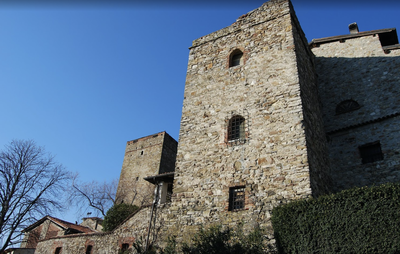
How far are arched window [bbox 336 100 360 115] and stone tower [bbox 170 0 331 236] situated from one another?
2387 millimetres

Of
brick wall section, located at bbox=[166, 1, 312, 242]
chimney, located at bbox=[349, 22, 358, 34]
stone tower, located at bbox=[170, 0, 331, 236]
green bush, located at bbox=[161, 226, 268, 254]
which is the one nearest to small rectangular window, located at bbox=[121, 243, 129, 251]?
brick wall section, located at bbox=[166, 1, 312, 242]

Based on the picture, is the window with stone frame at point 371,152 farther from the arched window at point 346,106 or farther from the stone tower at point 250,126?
the arched window at point 346,106

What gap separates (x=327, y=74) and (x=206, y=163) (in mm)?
8898

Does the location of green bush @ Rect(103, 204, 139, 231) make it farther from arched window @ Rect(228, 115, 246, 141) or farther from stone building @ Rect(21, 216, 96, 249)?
arched window @ Rect(228, 115, 246, 141)

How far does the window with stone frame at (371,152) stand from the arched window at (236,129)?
204 inches

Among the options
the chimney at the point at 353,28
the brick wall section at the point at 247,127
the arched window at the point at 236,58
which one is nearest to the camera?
the brick wall section at the point at 247,127

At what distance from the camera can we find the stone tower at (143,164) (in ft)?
79.9

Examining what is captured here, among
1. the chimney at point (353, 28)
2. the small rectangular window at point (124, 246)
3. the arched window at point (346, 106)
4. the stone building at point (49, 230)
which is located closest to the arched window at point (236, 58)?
the arched window at point (346, 106)

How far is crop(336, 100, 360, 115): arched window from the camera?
14.1m

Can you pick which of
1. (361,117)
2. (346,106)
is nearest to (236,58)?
(346,106)

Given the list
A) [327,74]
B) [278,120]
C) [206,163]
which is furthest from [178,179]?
[327,74]

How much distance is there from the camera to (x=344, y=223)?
7215 millimetres

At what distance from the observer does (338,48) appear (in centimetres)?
1630

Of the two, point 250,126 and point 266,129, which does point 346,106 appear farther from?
point 250,126
